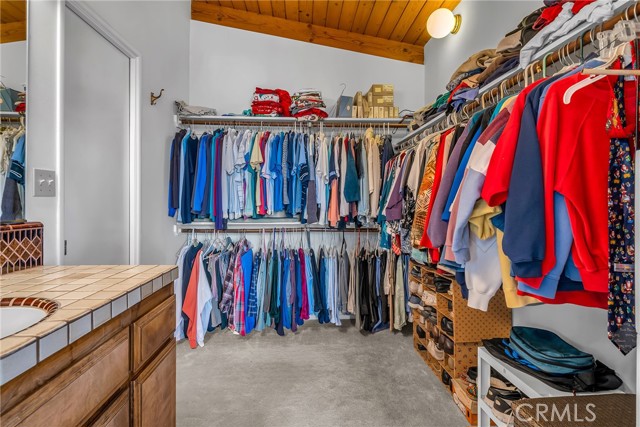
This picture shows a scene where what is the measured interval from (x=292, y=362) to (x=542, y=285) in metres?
1.84

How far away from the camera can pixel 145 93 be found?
2.17 metres

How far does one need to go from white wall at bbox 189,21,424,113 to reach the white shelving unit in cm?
261

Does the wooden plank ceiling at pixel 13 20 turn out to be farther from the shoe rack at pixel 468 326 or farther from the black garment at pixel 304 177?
the shoe rack at pixel 468 326

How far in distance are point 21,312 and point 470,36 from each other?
2.96 m

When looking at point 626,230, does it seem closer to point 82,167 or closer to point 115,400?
point 115,400

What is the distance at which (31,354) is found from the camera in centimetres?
53

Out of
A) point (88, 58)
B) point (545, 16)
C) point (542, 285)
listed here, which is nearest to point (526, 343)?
point (542, 285)

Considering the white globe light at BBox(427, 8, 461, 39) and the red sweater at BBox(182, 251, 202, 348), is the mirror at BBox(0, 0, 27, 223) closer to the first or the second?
the red sweater at BBox(182, 251, 202, 348)

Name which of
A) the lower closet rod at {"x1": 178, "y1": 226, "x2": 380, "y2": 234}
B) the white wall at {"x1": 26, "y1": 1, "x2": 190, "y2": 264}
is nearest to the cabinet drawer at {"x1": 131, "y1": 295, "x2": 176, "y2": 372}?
the white wall at {"x1": 26, "y1": 1, "x2": 190, "y2": 264}

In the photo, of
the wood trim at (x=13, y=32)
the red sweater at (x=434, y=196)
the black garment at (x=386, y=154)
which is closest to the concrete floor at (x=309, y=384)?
the red sweater at (x=434, y=196)

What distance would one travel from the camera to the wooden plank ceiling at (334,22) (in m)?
2.73

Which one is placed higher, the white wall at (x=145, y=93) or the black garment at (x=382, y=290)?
the white wall at (x=145, y=93)

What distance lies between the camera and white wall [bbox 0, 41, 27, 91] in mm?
1164

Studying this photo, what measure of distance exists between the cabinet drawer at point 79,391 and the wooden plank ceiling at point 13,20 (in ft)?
4.22
